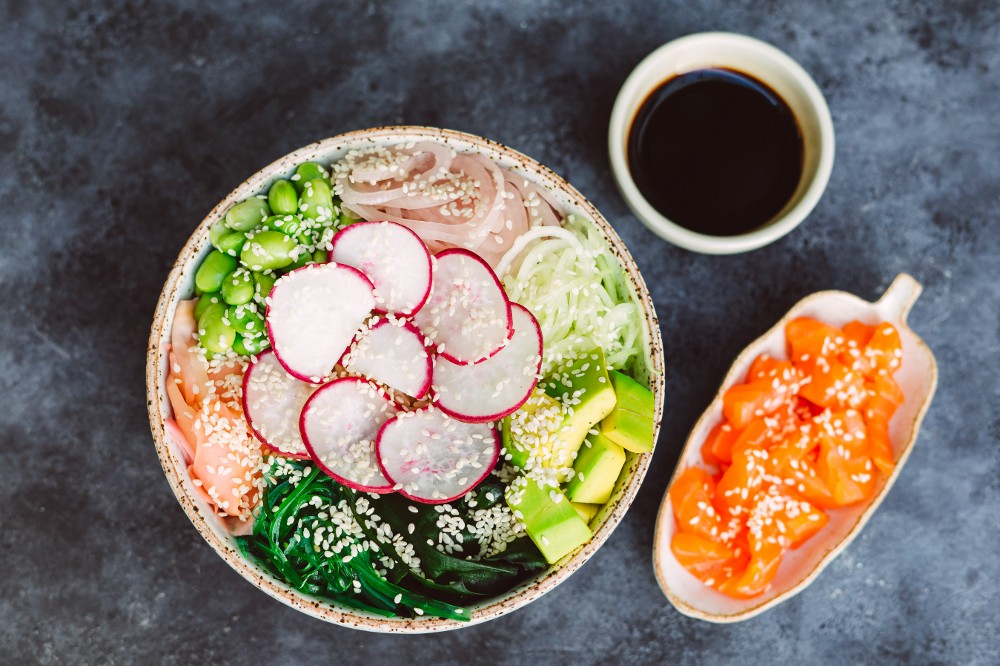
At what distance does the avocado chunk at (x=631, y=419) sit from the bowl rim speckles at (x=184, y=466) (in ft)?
0.08

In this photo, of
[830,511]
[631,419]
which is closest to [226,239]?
[631,419]

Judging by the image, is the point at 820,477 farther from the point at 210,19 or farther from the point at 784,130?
the point at 210,19

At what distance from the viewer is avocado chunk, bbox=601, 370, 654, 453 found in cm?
192

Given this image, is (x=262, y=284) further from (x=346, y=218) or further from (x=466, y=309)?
(x=466, y=309)

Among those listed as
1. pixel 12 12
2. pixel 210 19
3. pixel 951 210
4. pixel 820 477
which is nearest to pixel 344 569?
pixel 820 477

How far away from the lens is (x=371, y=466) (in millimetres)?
1893

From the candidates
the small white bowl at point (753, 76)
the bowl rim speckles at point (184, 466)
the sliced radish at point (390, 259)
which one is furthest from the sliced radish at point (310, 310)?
the small white bowl at point (753, 76)

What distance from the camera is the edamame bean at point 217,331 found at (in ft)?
6.19

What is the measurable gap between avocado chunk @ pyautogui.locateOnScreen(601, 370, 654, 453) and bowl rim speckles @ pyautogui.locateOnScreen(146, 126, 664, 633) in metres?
0.02

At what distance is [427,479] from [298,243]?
0.63 m

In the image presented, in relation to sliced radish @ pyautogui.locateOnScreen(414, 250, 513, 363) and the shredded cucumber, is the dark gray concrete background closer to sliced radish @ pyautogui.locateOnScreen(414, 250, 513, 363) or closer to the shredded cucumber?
the shredded cucumber

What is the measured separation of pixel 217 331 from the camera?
6.19 feet

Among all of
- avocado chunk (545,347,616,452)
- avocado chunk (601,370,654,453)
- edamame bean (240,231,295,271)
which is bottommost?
avocado chunk (601,370,654,453)

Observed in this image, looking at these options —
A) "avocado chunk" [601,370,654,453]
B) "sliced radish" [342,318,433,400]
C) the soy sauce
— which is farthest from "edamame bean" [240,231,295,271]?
the soy sauce
